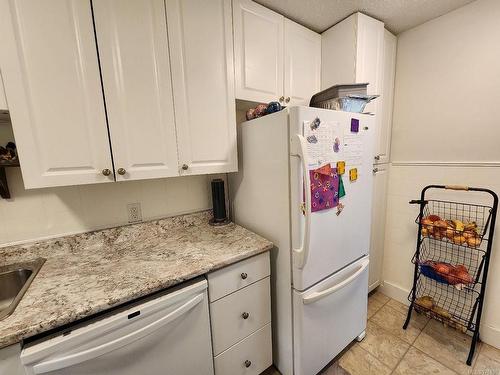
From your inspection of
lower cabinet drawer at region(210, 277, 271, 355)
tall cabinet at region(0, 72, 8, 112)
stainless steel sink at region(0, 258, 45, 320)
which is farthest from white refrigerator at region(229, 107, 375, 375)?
stainless steel sink at region(0, 258, 45, 320)

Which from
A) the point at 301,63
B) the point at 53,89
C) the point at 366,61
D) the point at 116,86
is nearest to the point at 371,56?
the point at 366,61

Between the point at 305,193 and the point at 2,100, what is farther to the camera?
the point at 305,193

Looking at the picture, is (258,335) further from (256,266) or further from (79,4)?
(79,4)

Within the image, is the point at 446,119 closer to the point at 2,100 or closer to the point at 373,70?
the point at 373,70

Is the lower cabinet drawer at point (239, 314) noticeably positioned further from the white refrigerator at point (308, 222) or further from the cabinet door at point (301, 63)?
the cabinet door at point (301, 63)

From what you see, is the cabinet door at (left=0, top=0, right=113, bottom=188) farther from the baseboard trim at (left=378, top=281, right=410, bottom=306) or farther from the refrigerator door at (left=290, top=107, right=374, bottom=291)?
the baseboard trim at (left=378, top=281, right=410, bottom=306)

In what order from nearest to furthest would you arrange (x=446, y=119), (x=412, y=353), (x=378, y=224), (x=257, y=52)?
(x=257, y=52)
(x=412, y=353)
(x=446, y=119)
(x=378, y=224)

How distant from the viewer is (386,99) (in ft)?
5.82

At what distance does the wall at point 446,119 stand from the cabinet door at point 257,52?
1.11 metres

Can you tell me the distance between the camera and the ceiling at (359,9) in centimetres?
137

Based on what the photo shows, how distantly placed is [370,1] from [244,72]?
908mm

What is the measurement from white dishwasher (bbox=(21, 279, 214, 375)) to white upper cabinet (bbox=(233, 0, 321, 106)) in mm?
1186

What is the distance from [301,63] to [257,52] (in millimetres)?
405

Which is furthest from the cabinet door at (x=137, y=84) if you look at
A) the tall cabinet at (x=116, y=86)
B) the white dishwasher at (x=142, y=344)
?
the white dishwasher at (x=142, y=344)
